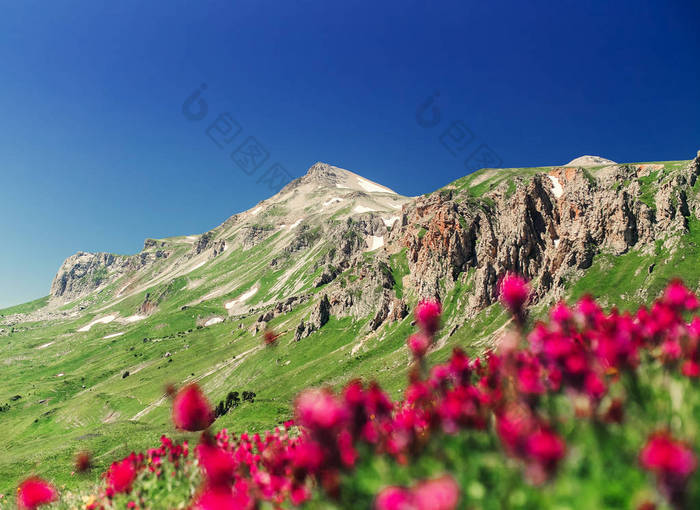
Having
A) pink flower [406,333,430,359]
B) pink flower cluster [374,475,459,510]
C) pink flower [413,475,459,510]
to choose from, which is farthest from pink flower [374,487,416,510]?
pink flower [406,333,430,359]

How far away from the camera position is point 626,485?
15.3ft

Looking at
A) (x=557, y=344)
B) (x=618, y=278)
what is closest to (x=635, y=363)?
(x=557, y=344)

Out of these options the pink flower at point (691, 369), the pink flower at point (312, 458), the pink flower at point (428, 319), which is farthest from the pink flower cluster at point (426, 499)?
the pink flower at point (691, 369)

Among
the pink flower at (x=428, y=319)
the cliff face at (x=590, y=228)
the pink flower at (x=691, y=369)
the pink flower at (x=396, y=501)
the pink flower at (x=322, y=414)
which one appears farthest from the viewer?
the cliff face at (x=590, y=228)

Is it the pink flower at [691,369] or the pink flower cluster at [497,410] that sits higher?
the pink flower cluster at [497,410]

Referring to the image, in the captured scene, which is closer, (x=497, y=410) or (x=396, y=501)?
(x=396, y=501)

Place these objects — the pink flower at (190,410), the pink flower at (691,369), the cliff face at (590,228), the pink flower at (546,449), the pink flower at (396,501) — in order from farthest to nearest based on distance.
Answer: the cliff face at (590,228)
the pink flower at (190,410)
the pink flower at (691,369)
the pink flower at (546,449)
the pink flower at (396,501)

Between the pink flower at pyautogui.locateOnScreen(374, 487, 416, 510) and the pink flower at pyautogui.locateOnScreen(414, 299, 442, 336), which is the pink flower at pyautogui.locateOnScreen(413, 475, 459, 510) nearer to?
the pink flower at pyautogui.locateOnScreen(374, 487, 416, 510)

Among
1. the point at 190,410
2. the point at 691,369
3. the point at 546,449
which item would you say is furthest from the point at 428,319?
the point at 190,410

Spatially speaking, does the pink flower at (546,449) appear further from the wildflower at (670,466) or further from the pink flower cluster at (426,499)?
the pink flower cluster at (426,499)

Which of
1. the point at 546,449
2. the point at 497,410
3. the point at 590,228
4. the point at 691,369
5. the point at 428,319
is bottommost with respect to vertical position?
the point at 590,228

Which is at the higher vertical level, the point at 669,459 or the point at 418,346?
the point at 418,346

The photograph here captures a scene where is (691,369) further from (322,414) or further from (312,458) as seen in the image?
(312,458)

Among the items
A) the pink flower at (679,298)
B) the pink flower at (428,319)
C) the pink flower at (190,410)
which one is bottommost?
the pink flower at (679,298)
